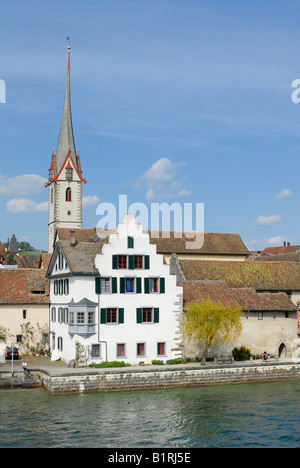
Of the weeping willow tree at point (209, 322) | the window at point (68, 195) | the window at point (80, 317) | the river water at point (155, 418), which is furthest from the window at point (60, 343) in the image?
the window at point (68, 195)

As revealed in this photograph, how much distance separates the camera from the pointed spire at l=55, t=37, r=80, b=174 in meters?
105

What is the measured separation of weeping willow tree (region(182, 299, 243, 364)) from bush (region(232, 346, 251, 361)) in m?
1.11

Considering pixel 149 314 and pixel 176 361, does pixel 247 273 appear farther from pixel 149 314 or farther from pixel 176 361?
pixel 176 361

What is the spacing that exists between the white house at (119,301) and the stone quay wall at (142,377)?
3083 millimetres

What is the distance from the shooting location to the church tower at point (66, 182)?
102688 mm

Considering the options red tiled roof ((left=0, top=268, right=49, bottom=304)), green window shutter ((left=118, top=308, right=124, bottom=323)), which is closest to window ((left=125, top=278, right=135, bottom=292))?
green window shutter ((left=118, top=308, right=124, bottom=323))

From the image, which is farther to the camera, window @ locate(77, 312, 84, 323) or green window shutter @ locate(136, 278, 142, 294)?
green window shutter @ locate(136, 278, 142, 294)

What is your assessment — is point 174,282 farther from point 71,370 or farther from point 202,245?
point 202,245

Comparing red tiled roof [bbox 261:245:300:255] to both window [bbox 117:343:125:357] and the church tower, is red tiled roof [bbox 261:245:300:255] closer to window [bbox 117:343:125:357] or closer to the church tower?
the church tower

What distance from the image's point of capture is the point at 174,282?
52156 millimetres

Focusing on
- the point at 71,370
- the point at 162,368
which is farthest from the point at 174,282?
the point at 71,370

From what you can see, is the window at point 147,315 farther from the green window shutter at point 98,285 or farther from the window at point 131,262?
the green window shutter at point 98,285
